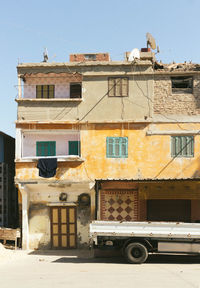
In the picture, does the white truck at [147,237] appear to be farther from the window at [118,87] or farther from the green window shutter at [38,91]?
the green window shutter at [38,91]

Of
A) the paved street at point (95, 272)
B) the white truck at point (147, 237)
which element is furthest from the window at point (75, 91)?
the paved street at point (95, 272)

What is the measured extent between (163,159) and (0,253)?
33.0ft

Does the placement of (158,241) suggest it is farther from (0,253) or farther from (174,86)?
(174,86)

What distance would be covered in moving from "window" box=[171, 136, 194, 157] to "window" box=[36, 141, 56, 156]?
6.85 m

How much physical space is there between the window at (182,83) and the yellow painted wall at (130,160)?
206cm

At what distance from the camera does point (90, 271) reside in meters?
17.0

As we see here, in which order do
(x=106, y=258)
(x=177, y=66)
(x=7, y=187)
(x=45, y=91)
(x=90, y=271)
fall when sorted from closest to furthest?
(x=90, y=271) < (x=106, y=258) < (x=45, y=91) < (x=177, y=66) < (x=7, y=187)

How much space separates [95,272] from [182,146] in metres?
10.0

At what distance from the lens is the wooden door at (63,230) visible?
2470 centimetres

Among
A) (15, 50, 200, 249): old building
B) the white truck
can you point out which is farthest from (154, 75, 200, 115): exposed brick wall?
the white truck

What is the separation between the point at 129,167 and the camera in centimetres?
2398

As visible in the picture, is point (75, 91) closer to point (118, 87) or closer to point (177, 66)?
point (118, 87)

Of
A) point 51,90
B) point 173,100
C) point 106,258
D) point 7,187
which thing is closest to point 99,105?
point 51,90

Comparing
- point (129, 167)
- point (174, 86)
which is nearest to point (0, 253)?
point (129, 167)
